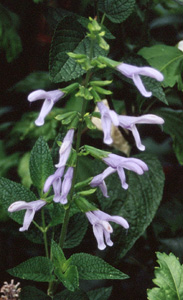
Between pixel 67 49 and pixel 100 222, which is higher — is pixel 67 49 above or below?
above

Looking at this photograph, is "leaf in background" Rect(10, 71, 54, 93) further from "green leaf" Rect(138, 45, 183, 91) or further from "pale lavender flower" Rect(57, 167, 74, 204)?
"pale lavender flower" Rect(57, 167, 74, 204)

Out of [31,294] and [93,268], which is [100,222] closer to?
[93,268]

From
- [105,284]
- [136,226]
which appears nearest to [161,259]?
[136,226]

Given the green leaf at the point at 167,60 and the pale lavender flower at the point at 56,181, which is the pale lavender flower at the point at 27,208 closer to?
the pale lavender flower at the point at 56,181

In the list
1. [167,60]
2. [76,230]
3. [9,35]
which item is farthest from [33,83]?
[76,230]

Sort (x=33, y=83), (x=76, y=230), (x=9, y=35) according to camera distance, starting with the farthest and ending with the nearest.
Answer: (x=33, y=83), (x=9, y=35), (x=76, y=230)

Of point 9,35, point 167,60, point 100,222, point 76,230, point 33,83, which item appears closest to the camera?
point 100,222

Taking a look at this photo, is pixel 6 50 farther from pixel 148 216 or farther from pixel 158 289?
pixel 158 289

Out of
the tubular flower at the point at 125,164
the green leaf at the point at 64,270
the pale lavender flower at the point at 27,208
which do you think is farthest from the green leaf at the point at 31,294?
the tubular flower at the point at 125,164
